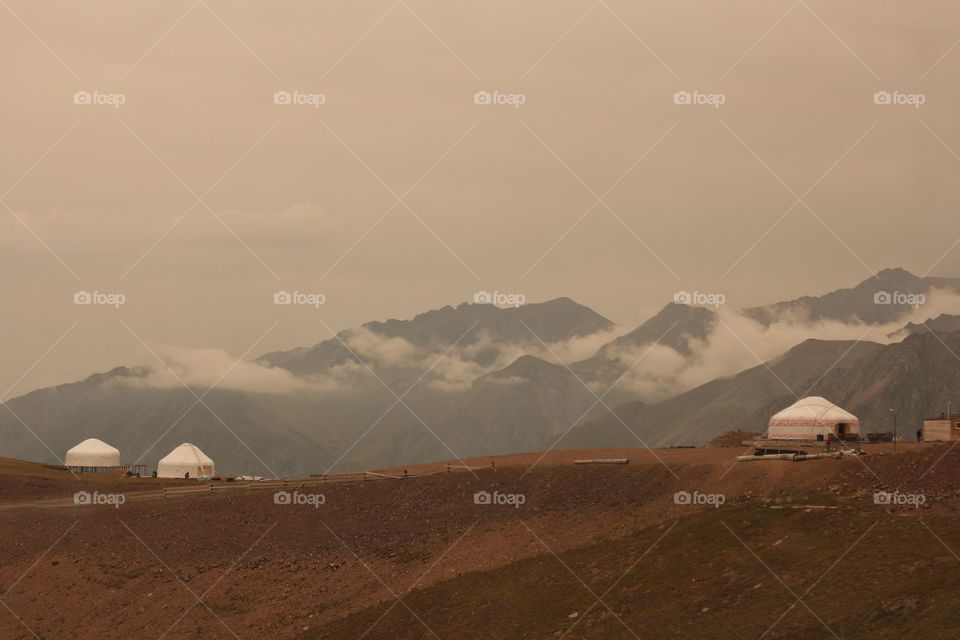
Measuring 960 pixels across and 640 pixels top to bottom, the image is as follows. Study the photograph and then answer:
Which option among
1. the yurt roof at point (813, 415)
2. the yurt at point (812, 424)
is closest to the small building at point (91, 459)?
the yurt at point (812, 424)

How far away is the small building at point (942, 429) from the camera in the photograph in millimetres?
86312

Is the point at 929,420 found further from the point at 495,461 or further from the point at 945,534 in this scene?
the point at 945,534

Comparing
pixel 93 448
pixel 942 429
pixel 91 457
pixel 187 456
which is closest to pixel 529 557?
pixel 942 429

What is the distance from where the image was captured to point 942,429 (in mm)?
87250

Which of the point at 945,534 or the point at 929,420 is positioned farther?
the point at 929,420

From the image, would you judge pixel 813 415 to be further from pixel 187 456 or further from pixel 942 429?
pixel 187 456

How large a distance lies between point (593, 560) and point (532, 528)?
679 centimetres

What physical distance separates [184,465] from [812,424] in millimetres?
67538

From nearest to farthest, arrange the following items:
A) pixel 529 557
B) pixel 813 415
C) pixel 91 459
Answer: pixel 529 557 → pixel 813 415 → pixel 91 459

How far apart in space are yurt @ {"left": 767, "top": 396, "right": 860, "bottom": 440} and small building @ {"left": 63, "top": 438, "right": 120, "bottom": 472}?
7925 centimetres

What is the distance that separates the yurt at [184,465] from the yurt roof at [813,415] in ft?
207

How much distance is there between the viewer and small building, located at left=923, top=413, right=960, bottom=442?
86312mm

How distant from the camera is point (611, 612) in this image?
179 ft

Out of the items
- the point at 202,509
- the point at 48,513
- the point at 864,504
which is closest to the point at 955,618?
the point at 864,504
